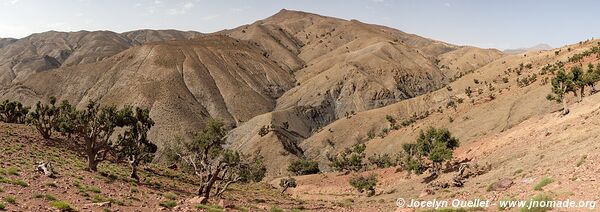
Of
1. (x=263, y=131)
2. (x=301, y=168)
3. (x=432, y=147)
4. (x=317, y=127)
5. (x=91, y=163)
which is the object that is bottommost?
(x=317, y=127)

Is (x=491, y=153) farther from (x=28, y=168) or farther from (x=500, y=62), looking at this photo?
(x=500, y=62)

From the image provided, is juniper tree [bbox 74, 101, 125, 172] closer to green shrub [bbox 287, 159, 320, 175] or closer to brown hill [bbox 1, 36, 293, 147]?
green shrub [bbox 287, 159, 320, 175]

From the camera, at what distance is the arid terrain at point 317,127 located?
25609mm

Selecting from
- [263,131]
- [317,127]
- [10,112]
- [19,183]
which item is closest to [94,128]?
[19,183]

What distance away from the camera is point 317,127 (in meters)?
149

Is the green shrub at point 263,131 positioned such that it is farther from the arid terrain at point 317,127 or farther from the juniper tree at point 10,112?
the juniper tree at point 10,112

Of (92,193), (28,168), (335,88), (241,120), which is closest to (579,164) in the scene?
(92,193)

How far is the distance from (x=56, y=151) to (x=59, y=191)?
28.0 metres

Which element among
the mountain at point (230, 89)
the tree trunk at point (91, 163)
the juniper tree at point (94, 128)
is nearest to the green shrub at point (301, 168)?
the mountain at point (230, 89)

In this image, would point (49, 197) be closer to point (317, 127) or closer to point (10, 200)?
point (10, 200)

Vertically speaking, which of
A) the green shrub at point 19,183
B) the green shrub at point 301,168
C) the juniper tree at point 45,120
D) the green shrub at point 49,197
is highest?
the green shrub at point 19,183

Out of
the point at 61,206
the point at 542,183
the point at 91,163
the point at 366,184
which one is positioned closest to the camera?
the point at 61,206

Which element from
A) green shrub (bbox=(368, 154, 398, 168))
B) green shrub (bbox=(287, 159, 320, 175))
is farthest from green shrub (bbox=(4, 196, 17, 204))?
green shrub (bbox=(287, 159, 320, 175))

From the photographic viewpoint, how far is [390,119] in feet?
365
